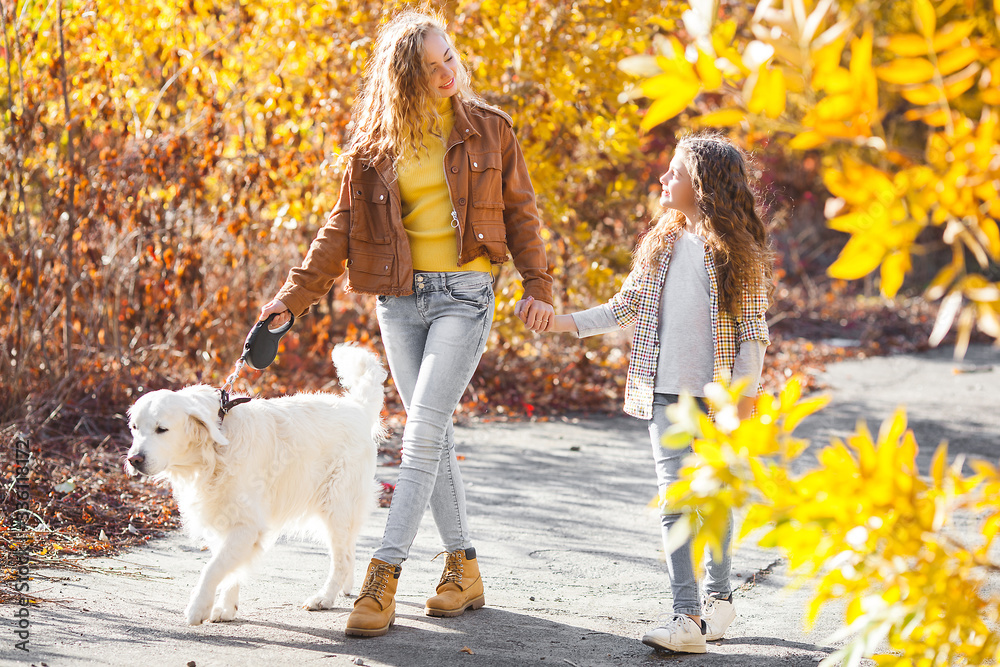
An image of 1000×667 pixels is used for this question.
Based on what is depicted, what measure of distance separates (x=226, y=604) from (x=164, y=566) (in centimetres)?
76

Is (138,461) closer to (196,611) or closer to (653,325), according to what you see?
(196,611)

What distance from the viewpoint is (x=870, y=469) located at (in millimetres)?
1369

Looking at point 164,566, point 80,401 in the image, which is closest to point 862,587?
point 164,566

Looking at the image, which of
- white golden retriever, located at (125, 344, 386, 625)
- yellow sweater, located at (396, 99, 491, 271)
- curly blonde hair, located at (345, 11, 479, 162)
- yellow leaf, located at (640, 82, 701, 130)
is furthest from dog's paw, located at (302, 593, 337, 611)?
yellow leaf, located at (640, 82, 701, 130)

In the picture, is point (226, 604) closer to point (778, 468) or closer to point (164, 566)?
point (164, 566)

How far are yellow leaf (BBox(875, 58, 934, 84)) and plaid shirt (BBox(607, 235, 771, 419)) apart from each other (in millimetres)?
1810

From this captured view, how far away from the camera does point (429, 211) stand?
3303mm

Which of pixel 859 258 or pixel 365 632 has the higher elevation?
pixel 859 258

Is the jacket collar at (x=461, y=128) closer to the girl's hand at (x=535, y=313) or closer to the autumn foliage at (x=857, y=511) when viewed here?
the girl's hand at (x=535, y=313)

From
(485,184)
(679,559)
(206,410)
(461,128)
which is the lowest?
(679,559)

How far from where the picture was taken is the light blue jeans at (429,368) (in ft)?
10.4

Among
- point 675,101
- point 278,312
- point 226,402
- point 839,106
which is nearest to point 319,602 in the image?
point 226,402

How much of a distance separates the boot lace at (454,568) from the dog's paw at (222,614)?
752 millimetres

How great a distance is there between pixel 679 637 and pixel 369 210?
1834 mm
